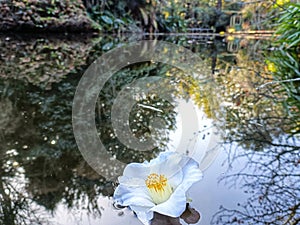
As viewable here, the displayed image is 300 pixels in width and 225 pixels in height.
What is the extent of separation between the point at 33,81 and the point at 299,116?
138 cm

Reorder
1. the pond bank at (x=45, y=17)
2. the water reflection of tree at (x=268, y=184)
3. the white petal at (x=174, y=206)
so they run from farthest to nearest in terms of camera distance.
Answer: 1. the pond bank at (x=45, y=17)
2. the water reflection of tree at (x=268, y=184)
3. the white petal at (x=174, y=206)

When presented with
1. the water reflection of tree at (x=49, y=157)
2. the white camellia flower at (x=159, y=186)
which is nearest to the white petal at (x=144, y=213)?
the white camellia flower at (x=159, y=186)

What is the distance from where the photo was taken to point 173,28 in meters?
10.5

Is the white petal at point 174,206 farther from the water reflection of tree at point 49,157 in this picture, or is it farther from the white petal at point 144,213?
the water reflection of tree at point 49,157

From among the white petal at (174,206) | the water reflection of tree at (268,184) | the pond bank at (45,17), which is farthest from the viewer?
the pond bank at (45,17)

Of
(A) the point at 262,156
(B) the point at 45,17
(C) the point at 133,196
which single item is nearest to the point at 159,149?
(A) the point at 262,156

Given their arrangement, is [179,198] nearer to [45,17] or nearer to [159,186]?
[159,186]

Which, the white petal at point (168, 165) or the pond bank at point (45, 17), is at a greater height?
the white petal at point (168, 165)

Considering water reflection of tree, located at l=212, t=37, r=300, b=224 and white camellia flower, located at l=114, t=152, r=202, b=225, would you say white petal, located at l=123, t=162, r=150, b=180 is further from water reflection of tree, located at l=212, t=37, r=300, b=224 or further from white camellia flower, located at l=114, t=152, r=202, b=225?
water reflection of tree, located at l=212, t=37, r=300, b=224

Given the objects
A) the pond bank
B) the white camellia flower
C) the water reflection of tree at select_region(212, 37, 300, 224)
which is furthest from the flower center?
the pond bank

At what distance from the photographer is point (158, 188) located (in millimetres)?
456

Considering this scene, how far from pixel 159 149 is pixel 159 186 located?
0.41m

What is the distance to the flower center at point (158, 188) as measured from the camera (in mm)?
456

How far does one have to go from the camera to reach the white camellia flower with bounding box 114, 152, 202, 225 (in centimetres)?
44
